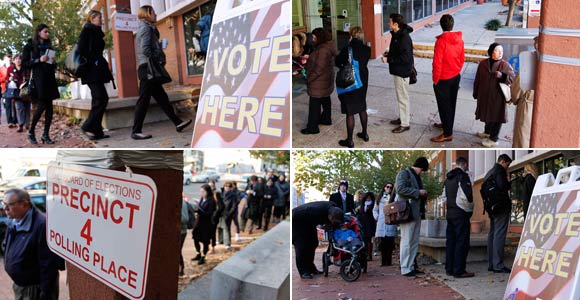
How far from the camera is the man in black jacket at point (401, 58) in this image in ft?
19.1

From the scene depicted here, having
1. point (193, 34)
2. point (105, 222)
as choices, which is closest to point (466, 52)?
point (193, 34)

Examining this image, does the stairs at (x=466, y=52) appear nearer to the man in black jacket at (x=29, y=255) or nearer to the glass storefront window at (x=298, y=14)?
the glass storefront window at (x=298, y=14)

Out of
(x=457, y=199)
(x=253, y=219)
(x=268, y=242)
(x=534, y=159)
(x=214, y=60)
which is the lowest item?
(x=253, y=219)

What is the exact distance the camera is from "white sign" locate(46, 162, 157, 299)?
2.31 metres

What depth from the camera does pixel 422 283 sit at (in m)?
4.94

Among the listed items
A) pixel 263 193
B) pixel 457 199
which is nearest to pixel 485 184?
pixel 457 199

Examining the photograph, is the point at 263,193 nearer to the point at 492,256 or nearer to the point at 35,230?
the point at 492,256

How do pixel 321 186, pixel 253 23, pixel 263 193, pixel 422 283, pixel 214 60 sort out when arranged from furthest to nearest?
1. pixel 263 193
2. pixel 422 283
3. pixel 321 186
4. pixel 214 60
5. pixel 253 23

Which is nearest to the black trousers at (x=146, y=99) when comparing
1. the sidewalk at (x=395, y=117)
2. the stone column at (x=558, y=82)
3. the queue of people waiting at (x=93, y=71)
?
the queue of people waiting at (x=93, y=71)

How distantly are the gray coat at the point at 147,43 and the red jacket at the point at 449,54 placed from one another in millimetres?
3227

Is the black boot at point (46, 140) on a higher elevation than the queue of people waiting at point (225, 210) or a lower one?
higher

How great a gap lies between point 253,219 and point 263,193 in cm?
80

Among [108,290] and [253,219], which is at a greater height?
[108,290]

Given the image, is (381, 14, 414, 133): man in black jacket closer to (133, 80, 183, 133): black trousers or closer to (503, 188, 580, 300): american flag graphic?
(133, 80, 183, 133): black trousers
